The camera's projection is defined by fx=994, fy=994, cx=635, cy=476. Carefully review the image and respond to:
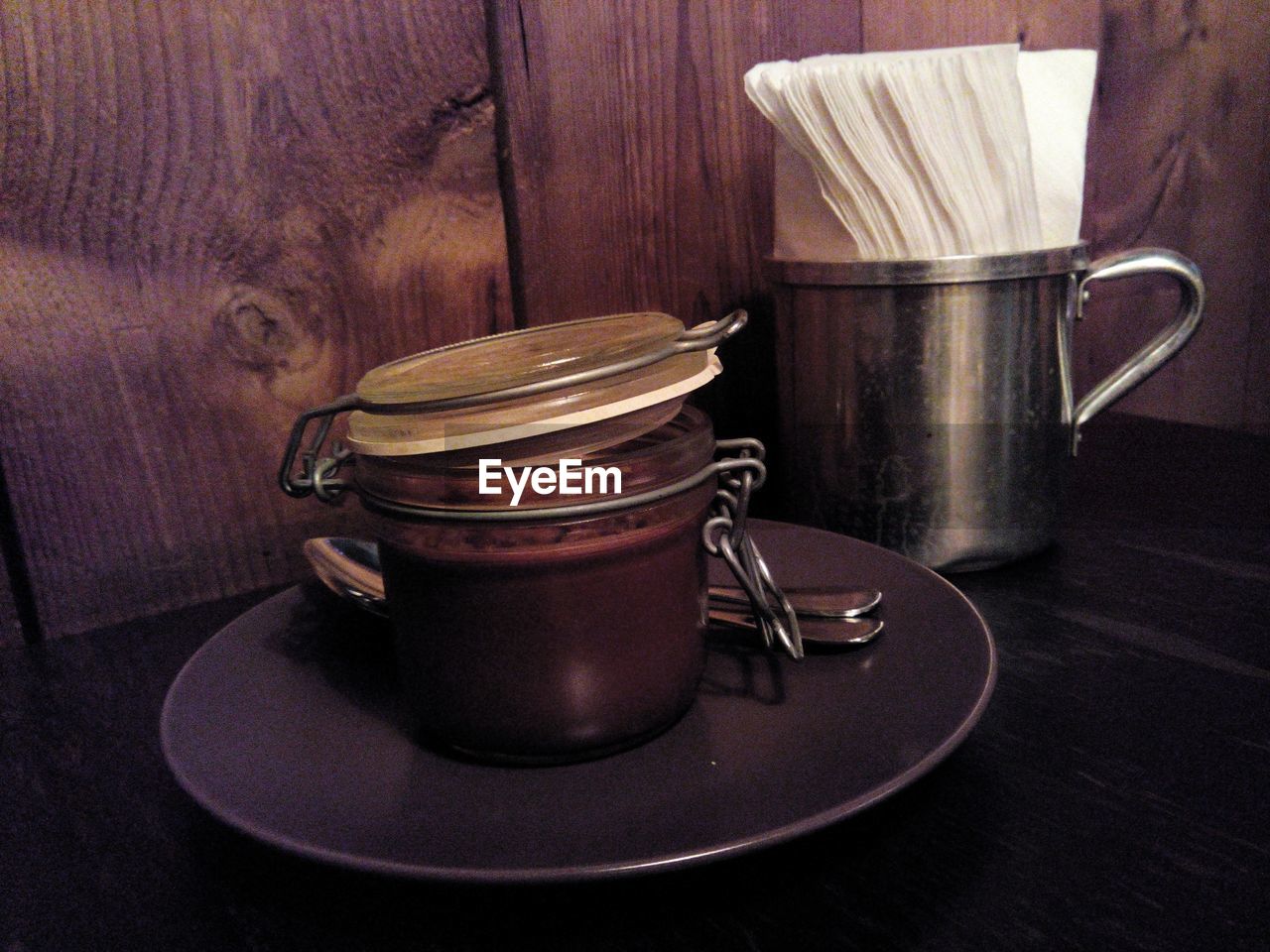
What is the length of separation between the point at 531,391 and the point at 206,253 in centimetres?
38

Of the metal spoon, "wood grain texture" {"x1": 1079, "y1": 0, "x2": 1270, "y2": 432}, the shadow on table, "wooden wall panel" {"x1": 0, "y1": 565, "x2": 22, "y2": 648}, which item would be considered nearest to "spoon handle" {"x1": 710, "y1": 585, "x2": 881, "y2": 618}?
the metal spoon

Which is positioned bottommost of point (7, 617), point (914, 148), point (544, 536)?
point (7, 617)

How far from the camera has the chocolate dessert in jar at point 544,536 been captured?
383 mm

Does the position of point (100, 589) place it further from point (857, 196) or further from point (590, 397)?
point (857, 196)

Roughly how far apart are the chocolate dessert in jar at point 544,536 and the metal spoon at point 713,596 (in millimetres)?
85

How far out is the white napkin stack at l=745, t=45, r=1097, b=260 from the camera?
1.91 ft

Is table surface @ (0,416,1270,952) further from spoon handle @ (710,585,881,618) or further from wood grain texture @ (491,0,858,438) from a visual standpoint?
wood grain texture @ (491,0,858,438)

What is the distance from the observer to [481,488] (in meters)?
0.38

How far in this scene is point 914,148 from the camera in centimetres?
59

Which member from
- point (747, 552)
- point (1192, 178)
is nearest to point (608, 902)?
point (747, 552)

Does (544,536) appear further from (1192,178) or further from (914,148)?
(1192,178)

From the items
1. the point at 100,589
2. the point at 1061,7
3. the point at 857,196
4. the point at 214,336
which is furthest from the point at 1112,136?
the point at 100,589

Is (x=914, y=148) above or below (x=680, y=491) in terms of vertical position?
above

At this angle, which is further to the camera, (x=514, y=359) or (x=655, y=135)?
(x=655, y=135)
